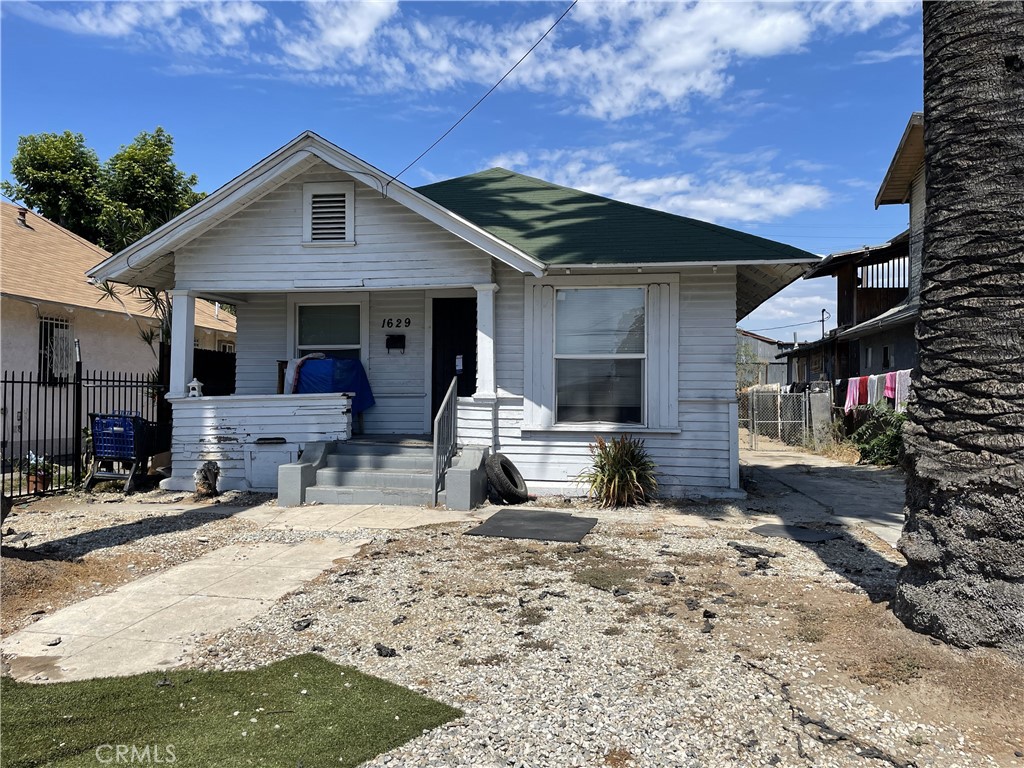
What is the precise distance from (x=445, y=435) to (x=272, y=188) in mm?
4471

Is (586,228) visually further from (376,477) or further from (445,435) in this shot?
(376,477)

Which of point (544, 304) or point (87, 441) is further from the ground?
point (544, 304)

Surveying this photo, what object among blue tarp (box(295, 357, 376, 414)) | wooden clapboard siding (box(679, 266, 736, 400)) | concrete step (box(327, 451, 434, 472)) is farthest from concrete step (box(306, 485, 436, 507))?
wooden clapboard siding (box(679, 266, 736, 400))

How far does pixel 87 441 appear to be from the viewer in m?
10.7

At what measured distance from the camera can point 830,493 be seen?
33.1ft

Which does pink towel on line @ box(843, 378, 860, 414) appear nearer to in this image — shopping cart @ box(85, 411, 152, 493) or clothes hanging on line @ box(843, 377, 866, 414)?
clothes hanging on line @ box(843, 377, 866, 414)

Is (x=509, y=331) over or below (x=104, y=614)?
over

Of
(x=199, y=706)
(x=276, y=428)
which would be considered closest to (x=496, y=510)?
(x=276, y=428)

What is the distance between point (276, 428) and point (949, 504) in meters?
8.46

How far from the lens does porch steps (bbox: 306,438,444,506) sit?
8.74 metres

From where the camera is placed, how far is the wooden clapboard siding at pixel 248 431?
966cm

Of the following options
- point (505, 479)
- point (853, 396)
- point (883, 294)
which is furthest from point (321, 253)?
point (883, 294)

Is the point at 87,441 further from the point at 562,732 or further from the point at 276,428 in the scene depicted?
the point at 562,732

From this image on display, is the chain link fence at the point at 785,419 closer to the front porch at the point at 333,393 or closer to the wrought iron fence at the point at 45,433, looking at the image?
the front porch at the point at 333,393
